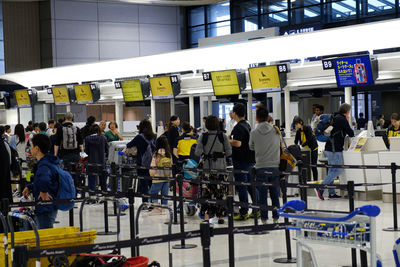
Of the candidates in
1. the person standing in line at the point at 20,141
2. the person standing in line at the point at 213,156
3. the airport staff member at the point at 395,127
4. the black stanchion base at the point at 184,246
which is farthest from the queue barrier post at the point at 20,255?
the person standing in line at the point at 20,141

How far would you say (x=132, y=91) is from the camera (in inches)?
756

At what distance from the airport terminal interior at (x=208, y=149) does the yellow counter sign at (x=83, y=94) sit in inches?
2.2

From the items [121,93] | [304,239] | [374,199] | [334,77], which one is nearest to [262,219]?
[374,199]

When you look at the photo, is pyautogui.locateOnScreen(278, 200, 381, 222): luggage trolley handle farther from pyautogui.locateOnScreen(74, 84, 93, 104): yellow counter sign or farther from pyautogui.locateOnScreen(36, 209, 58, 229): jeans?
pyautogui.locateOnScreen(74, 84, 93, 104): yellow counter sign

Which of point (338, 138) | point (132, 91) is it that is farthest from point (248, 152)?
point (132, 91)

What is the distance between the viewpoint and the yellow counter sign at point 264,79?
14922mm

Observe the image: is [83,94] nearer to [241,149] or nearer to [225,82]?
[225,82]

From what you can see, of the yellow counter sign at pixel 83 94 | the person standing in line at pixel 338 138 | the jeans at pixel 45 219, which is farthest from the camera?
the yellow counter sign at pixel 83 94

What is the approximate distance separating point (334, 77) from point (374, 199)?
3.34 metres

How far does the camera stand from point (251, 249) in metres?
7.74

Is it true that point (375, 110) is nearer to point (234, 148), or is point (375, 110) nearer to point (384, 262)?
point (234, 148)

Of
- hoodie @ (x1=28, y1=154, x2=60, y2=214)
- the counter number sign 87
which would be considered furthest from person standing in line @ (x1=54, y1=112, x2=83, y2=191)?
hoodie @ (x1=28, y1=154, x2=60, y2=214)

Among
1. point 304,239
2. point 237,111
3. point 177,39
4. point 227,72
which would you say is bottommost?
point 304,239

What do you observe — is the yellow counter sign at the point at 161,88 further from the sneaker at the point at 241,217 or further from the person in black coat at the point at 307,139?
the sneaker at the point at 241,217
